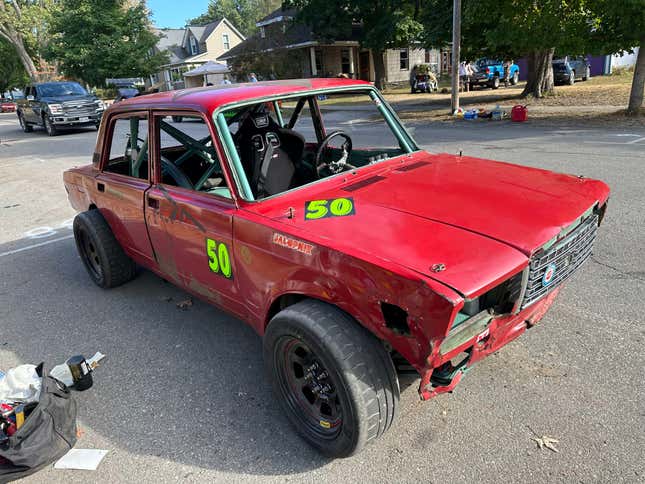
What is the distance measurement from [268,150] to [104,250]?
202 cm

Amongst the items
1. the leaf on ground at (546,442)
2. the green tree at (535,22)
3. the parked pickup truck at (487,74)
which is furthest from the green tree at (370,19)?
the leaf on ground at (546,442)

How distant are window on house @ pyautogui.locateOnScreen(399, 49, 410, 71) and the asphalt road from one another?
38.6 m

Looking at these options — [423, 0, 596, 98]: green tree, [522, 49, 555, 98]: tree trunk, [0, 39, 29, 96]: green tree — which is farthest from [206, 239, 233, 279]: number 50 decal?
[0, 39, 29, 96]: green tree

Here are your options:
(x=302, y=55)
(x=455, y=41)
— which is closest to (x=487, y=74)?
(x=455, y=41)

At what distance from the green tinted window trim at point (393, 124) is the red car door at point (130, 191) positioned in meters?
1.84

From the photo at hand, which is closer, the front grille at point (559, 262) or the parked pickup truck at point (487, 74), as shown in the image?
the front grille at point (559, 262)

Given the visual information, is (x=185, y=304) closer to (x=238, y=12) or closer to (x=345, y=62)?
(x=345, y=62)

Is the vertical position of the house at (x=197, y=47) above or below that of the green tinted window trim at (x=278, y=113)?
above

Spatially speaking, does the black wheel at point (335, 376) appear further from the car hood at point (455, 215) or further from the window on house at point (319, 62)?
the window on house at point (319, 62)

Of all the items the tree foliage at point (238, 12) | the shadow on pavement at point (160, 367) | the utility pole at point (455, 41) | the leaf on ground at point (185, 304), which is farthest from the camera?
the tree foliage at point (238, 12)

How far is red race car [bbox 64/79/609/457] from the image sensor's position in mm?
2141

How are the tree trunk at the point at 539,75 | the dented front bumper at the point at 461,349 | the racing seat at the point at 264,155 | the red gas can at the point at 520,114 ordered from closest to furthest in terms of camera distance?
the dented front bumper at the point at 461,349 < the racing seat at the point at 264,155 < the red gas can at the point at 520,114 < the tree trunk at the point at 539,75

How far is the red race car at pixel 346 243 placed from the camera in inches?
84.3

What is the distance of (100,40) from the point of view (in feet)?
129
